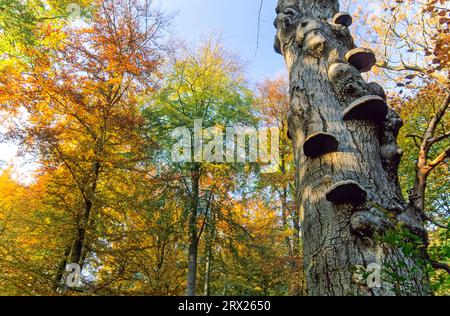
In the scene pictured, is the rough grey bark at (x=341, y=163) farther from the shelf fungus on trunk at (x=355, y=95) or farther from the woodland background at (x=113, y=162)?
the woodland background at (x=113, y=162)

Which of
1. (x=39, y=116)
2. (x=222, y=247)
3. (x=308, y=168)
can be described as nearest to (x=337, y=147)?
(x=308, y=168)

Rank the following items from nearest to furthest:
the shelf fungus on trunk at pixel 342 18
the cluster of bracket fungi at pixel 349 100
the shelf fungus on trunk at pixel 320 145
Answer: the cluster of bracket fungi at pixel 349 100 → the shelf fungus on trunk at pixel 320 145 → the shelf fungus on trunk at pixel 342 18

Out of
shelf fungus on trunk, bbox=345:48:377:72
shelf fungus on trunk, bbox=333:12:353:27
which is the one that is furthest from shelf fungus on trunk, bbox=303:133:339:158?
shelf fungus on trunk, bbox=333:12:353:27

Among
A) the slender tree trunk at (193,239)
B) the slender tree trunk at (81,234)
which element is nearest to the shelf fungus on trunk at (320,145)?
the slender tree trunk at (81,234)

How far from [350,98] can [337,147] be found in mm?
455

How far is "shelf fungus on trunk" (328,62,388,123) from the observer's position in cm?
189

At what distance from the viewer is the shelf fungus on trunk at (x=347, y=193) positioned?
156 cm

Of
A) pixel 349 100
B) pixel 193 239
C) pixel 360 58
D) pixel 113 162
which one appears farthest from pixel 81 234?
pixel 360 58

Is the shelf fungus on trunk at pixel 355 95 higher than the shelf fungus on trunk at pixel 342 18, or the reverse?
the shelf fungus on trunk at pixel 342 18

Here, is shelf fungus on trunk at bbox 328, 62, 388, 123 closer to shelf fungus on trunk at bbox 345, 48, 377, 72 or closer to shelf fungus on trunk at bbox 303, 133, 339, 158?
shelf fungus on trunk at bbox 345, 48, 377, 72

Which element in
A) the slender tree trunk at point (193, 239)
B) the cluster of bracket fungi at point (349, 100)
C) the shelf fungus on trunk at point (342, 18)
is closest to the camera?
the cluster of bracket fungi at point (349, 100)

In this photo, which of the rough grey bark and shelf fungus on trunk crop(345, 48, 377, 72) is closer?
the rough grey bark

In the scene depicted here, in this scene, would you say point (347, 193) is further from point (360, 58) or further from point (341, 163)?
point (360, 58)
